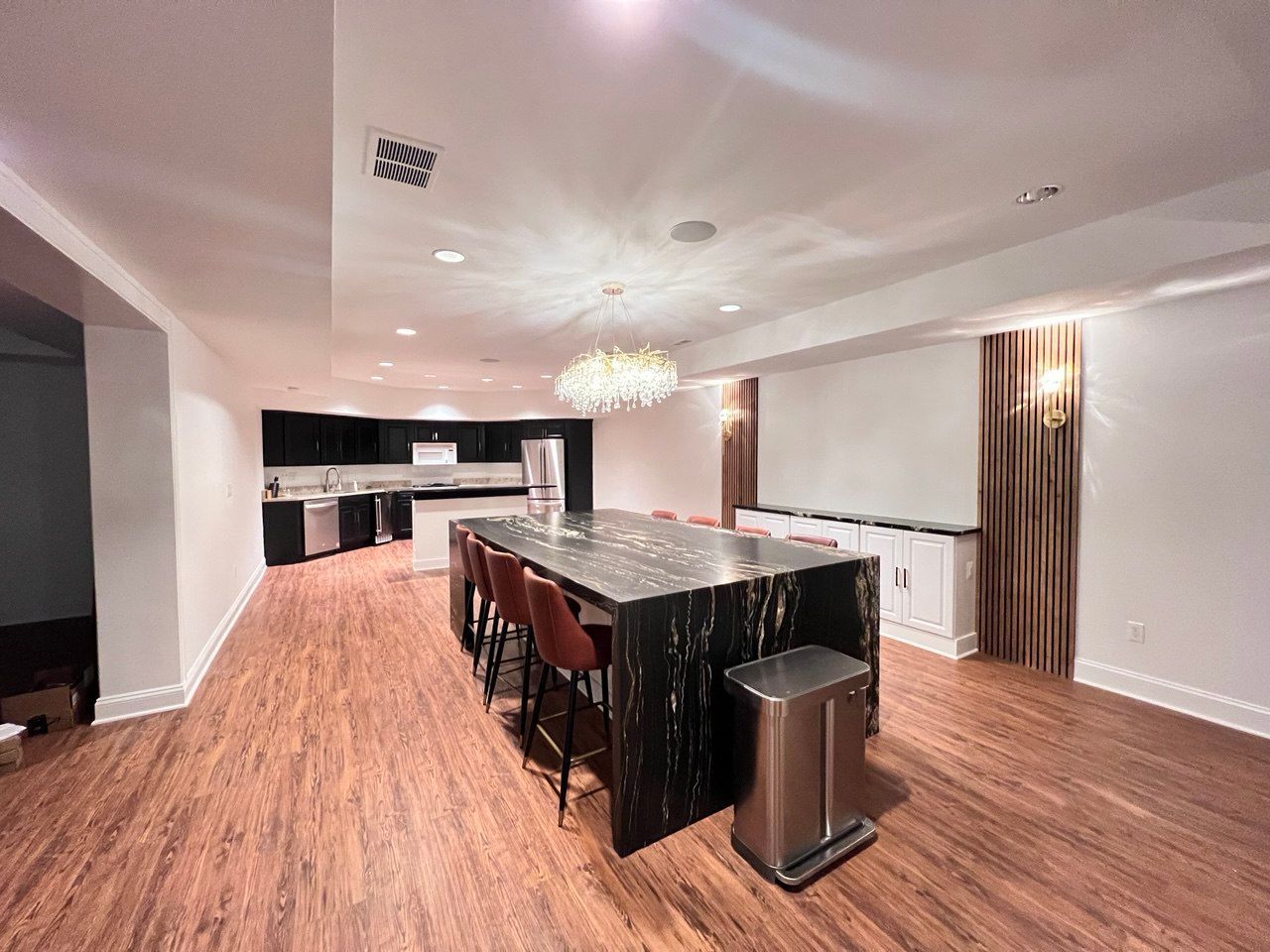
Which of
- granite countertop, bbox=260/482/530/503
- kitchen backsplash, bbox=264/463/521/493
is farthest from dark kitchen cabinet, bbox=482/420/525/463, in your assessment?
granite countertop, bbox=260/482/530/503

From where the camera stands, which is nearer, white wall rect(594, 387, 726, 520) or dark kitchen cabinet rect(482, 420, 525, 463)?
white wall rect(594, 387, 726, 520)

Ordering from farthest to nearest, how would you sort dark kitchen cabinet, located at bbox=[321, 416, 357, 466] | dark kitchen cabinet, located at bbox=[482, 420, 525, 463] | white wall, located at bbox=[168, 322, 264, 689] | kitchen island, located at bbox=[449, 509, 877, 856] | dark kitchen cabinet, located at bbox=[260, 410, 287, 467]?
dark kitchen cabinet, located at bbox=[482, 420, 525, 463] → dark kitchen cabinet, located at bbox=[321, 416, 357, 466] → dark kitchen cabinet, located at bbox=[260, 410, 287, 467] → white wall, located at bbox=[168, 322, 264, 689] → kitchen island, located at bbox=[449, 509, 877, 856]

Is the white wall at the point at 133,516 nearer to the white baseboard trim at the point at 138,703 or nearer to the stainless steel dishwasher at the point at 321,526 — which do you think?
the white baseboard trim at the point at 138,703

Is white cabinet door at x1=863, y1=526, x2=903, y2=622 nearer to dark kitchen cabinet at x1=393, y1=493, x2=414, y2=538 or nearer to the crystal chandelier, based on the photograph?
the crystal chandelier

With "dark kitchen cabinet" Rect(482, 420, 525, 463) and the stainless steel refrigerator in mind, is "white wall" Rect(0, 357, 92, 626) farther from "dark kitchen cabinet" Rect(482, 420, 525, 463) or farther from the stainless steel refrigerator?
"dark kitchen cabinet" Rect(482, 420, 525, 463)

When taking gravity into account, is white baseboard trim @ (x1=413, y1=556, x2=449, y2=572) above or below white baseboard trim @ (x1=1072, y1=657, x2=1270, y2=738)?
above

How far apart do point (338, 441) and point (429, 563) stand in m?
3.12

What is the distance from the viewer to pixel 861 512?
15.3 feet

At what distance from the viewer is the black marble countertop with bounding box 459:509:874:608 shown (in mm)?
2053

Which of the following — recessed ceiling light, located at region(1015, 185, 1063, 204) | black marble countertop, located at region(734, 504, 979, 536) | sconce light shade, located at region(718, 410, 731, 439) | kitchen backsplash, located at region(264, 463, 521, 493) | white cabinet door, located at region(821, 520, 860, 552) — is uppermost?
recessed ceiling light, located at region(1015, 185, 1063, 204)

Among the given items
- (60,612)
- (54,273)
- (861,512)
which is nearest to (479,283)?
(54,273)

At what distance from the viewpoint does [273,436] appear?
722 centimetres

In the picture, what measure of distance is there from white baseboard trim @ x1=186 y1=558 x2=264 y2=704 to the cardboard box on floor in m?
0.45

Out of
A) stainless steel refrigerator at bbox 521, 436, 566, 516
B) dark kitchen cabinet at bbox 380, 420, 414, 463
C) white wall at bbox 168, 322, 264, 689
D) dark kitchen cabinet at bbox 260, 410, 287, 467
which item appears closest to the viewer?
white wall at bbox 168, 322, 264, 689
